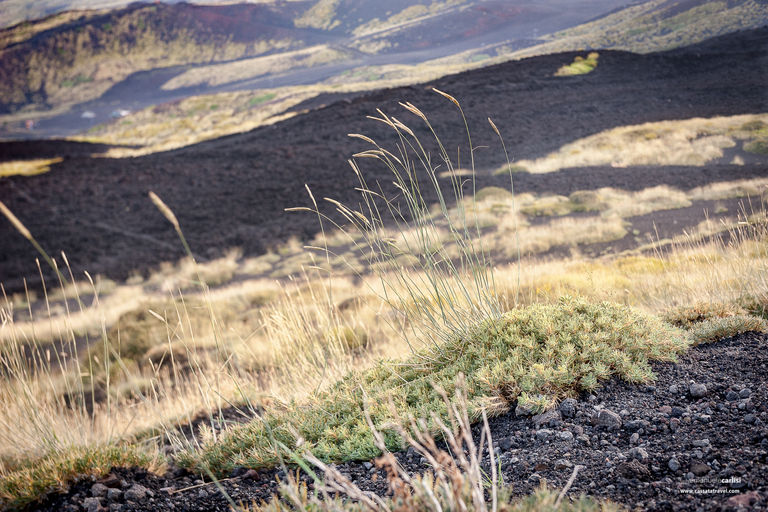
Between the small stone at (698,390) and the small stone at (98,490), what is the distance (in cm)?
334

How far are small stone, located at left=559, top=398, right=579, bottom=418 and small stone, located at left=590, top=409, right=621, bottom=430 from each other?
0.35 ft

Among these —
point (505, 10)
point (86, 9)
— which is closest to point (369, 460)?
point (505, 10)

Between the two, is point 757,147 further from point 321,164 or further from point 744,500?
point 321,164

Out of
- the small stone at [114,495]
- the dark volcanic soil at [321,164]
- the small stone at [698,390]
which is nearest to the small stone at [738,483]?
the small stone at [698,390]

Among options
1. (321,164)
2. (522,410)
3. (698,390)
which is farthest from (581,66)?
(522,410)

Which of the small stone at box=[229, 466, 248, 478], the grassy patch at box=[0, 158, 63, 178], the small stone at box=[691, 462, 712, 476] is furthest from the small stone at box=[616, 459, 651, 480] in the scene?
the grassy patch at box=[0, 158, 63, 178]

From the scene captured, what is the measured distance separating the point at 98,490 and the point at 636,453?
9.43 ft

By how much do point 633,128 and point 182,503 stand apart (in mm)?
18302

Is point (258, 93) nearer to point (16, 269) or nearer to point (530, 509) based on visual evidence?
point (16, 269)

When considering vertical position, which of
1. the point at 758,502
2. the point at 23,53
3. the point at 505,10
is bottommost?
the point at 758,502

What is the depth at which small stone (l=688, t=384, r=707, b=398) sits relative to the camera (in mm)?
2152

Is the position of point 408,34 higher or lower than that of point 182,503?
higher

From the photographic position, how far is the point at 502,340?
9.09 ft

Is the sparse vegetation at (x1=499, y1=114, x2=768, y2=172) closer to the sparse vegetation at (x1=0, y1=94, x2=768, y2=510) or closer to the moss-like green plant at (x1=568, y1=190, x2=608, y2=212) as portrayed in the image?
the moss-like green plant at (x1=568, y1=190, x2=608, y2=212)
